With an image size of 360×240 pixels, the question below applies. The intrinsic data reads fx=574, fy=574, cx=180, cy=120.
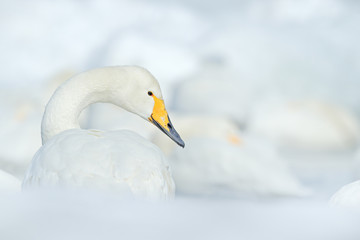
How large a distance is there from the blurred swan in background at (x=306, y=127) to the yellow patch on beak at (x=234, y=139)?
1285 millimetres

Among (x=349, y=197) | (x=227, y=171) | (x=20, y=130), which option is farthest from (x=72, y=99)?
(x=20, y=130)

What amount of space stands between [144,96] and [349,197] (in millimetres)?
1034

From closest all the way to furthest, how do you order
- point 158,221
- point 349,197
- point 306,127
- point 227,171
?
point 158,221
point 349,197
point 227,171
point 306,127

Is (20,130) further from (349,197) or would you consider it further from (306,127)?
(349,197)

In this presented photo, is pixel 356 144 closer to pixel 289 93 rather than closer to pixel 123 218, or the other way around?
pixel 289 93

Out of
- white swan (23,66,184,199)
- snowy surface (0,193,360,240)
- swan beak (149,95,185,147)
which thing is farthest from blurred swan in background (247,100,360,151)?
snowy surface (0,193,360,240)

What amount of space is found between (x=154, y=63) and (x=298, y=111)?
69.9 inches

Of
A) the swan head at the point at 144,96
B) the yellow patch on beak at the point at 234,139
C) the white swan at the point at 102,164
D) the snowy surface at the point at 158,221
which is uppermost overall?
the yellow patch on beak at the point at 234,139

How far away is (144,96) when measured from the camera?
2145mm

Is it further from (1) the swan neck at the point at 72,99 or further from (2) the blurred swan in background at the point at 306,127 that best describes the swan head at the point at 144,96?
(2) the blurred swan in background at the point at 306,127

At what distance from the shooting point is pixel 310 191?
348 cm

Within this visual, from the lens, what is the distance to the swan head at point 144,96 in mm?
2113

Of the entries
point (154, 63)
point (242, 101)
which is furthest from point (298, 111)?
point (154, 63)

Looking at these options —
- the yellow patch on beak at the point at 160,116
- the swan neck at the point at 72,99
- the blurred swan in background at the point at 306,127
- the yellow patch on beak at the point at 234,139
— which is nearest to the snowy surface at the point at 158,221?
the swan neck at the point at 72,99
